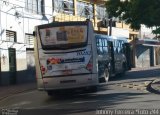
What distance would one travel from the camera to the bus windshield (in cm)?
2086

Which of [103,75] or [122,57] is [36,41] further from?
[122,57]

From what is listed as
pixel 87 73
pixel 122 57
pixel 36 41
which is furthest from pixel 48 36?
pixel 122 57

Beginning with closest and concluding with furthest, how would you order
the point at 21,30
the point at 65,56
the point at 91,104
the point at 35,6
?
1. the point at 91,104
2. the point at 65,56
3. the point at 21,30
4. the point at 35,6

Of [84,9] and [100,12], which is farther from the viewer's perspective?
[100,12]

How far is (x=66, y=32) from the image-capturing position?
825 inches

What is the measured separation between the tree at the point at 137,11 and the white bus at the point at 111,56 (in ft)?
6.50

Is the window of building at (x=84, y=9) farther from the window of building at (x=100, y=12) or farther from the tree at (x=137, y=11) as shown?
the tree at (x=137, y=11)

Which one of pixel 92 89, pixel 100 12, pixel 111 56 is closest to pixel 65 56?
pixel 92 89

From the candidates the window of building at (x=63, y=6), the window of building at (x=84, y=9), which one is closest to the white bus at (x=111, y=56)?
the window of building at (x=63, y=6)

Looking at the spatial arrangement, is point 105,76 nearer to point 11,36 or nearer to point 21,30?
point 11,36

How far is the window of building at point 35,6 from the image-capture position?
37.2m

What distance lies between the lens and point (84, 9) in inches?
1891

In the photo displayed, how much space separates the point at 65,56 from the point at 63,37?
2.82ft

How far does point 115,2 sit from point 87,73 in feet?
25.4
